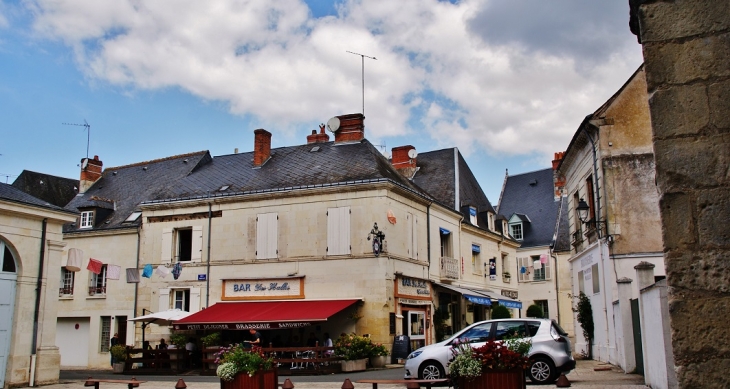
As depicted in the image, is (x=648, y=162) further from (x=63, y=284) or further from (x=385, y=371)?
(x=63, y=284)

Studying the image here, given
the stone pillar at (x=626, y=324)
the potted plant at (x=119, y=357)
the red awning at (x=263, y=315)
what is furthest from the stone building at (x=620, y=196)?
the potted plant at (x=119, y=357)

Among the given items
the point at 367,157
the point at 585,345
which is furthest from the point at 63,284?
the point at 585,345

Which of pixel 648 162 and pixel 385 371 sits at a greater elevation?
pixel 648 162

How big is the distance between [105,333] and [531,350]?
737 inches

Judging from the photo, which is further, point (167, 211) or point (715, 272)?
point (167, 211)

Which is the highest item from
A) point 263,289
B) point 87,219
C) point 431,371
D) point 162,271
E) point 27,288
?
point 87,219

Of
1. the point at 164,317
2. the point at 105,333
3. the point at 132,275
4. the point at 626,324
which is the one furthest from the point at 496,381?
the point at 105,333

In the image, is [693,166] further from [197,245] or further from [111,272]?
[197,245]

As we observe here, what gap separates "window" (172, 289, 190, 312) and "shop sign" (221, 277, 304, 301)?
174 centimetres

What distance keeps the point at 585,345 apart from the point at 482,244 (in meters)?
11.4

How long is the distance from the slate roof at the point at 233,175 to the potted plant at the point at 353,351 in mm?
5252

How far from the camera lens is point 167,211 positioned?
24938mm

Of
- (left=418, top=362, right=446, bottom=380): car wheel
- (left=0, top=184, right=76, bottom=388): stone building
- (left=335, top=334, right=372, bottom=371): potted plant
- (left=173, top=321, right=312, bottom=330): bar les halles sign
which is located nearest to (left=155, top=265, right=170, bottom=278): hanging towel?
(left=173, top=321, right=312, bottom=330): bar les halles sign

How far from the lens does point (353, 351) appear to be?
18.9 meters
